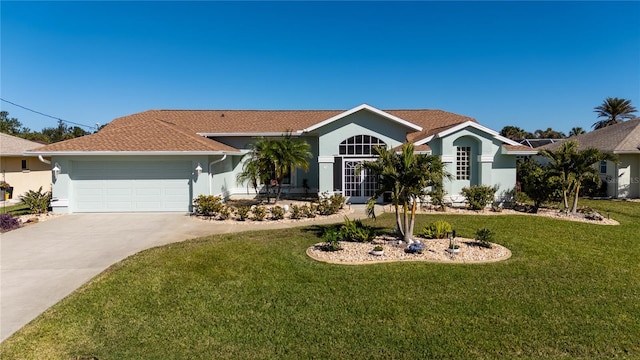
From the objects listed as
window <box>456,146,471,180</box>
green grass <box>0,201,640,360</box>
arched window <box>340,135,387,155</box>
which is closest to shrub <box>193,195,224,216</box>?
green grass <box>0,201,640,360</box>

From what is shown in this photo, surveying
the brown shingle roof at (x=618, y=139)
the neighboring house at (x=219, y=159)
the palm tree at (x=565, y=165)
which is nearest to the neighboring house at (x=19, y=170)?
the neighboring house at (x=219, y=159)

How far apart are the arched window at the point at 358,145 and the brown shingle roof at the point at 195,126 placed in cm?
358

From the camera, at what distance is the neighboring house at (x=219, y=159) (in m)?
14.9

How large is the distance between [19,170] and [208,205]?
16.3 metres

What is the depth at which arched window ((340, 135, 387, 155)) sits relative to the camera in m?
17.8

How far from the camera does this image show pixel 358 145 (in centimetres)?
1788

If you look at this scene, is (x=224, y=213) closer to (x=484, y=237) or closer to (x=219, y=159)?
(x=219, y=159)

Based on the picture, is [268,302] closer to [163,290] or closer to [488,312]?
[163,290]

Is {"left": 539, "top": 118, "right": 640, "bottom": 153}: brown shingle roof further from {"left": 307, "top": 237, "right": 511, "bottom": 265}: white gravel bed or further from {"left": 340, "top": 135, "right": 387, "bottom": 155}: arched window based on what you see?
{"left": 307, "top": 237, "right": 511, "bottom": 265}: white gravel bed

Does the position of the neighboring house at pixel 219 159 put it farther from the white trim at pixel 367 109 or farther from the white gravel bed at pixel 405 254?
the white gravel bed at pixel 405 254

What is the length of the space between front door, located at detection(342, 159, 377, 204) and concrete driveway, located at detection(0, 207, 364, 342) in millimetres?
2376

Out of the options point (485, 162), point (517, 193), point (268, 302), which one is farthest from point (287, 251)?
point (517, 193)

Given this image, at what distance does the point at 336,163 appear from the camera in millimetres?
18312

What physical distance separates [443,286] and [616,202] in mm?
19217
